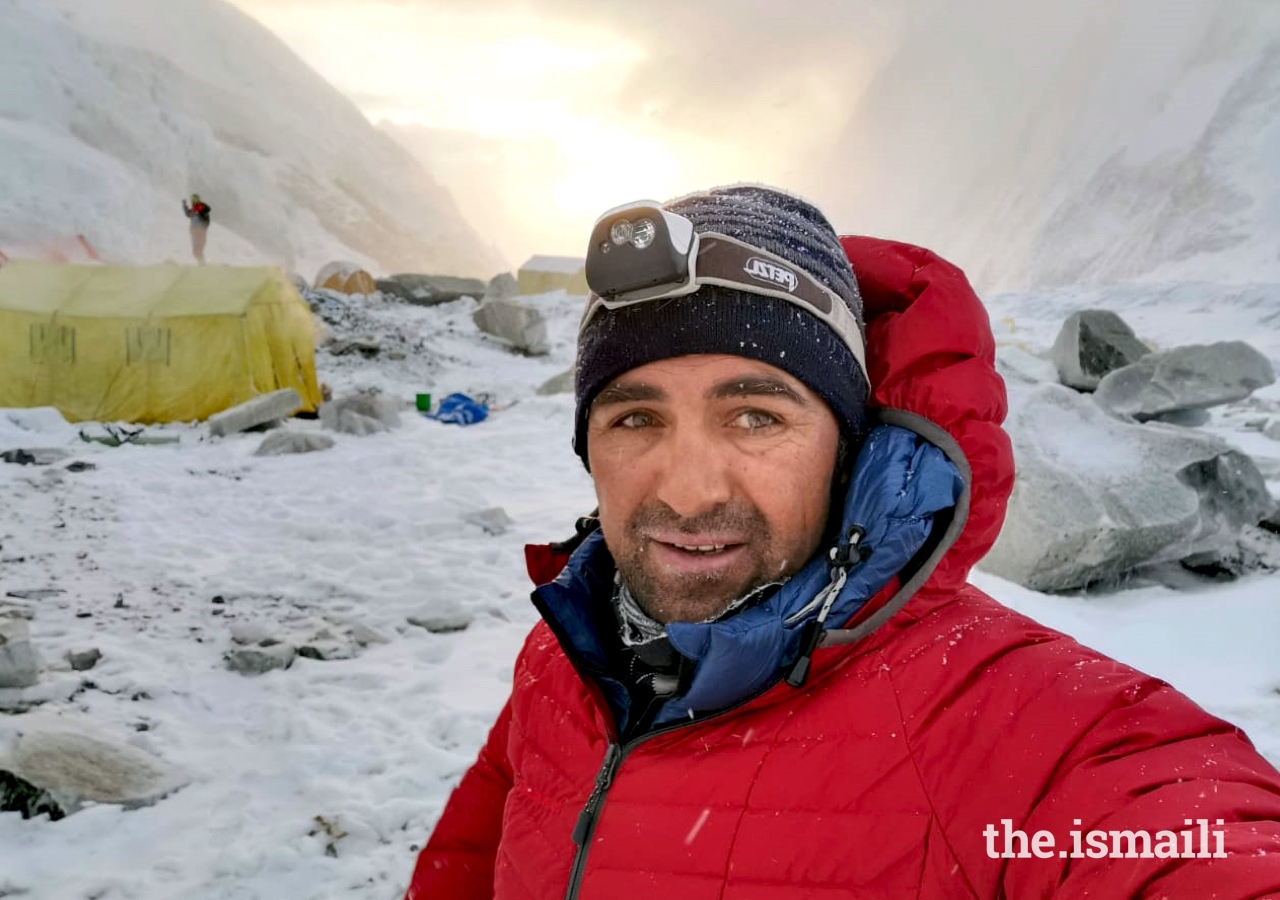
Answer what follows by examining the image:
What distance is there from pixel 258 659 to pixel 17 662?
1.04m

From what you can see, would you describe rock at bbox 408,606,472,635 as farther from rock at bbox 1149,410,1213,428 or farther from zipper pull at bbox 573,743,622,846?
rock at bbox 1149,410,1213,428

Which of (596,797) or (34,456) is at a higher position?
(596,797)

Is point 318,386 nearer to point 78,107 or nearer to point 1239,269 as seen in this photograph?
point 1239,269

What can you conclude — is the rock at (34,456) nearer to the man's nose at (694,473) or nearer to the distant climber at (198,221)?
the man's nose at (694,473)

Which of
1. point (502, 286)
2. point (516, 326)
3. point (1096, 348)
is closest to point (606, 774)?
point (1096, 348)

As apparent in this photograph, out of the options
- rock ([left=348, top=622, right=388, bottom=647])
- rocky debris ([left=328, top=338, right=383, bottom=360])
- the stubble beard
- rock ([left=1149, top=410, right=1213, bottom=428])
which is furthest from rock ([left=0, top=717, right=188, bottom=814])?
rocky debris ([left=328, top=338, right=383, bottom=360])

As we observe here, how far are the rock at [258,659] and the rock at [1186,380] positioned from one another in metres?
7.86

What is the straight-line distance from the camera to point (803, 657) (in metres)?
1.26

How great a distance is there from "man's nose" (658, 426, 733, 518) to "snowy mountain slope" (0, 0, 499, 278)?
36.5 m

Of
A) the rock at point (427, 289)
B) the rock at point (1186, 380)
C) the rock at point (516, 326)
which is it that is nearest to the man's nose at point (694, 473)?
the rock at point (1186, 380)

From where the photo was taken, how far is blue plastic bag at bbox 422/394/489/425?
12.0 meters

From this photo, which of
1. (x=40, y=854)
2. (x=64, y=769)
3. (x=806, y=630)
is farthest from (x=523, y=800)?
(x=64, y=769)

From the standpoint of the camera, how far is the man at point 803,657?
1.05 metres

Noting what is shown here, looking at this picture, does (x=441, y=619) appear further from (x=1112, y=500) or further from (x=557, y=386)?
(x=557, y=386)
